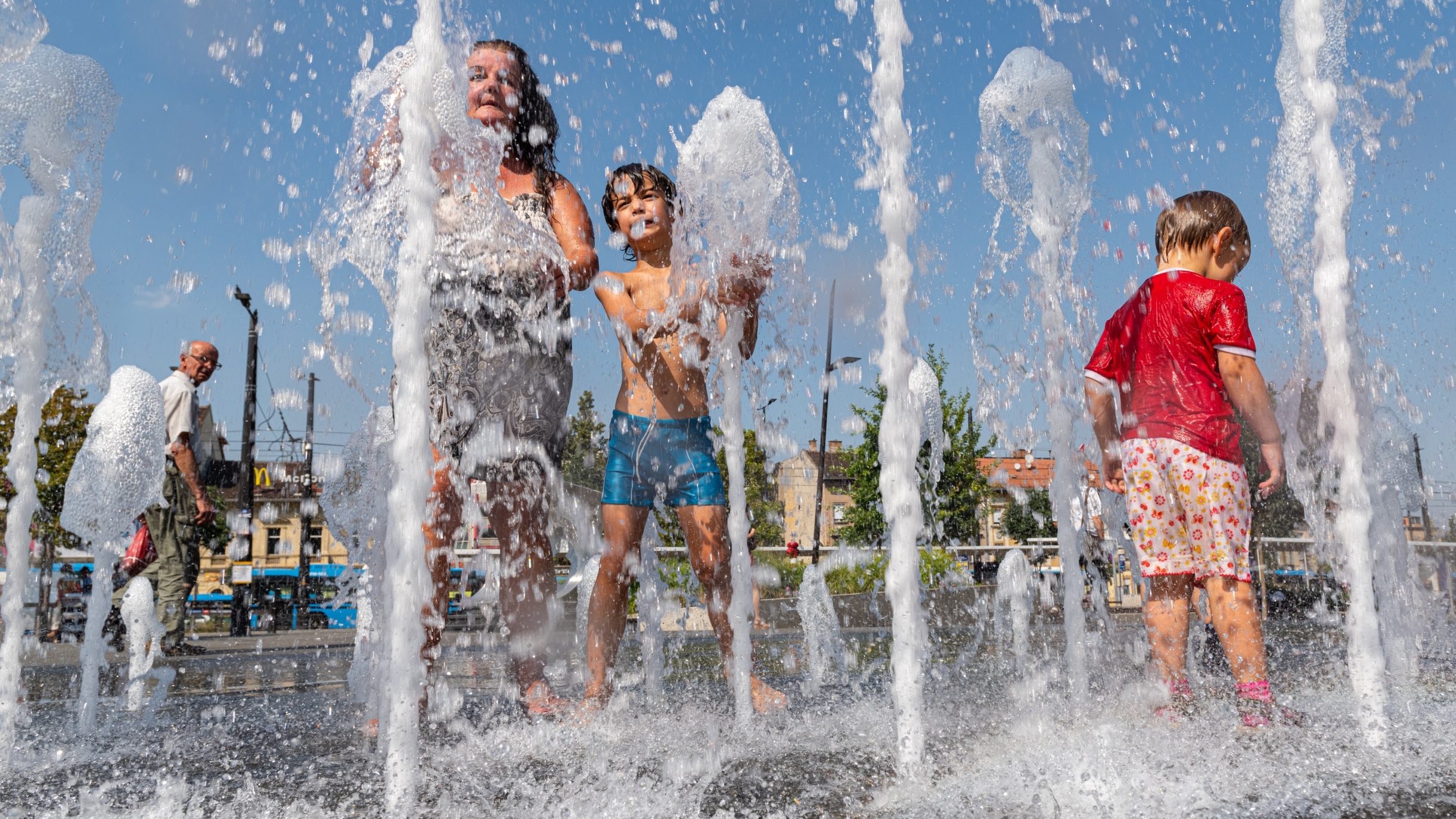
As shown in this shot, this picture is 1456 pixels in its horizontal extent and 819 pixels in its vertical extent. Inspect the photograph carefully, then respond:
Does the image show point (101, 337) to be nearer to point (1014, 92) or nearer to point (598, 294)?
point (598, 294)

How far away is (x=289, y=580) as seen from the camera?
17.5 metres

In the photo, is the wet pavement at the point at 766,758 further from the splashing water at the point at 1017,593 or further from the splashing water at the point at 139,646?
the splashing water at the point at 1017,593

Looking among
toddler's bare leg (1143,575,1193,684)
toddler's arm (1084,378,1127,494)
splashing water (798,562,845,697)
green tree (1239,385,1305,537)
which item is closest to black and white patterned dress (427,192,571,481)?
splashing water (798,562,845,697)

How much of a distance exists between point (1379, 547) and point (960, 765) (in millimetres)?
4344

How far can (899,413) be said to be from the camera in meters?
2.22

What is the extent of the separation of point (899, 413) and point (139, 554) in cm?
481

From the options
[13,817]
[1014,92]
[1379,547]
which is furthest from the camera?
[1379,547]

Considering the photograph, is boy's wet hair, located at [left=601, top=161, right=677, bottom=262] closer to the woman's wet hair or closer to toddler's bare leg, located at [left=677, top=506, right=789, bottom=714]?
the woman's wet hair

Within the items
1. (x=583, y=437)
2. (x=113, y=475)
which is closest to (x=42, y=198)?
(x=113, y=475)

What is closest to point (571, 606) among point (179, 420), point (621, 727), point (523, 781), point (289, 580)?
point (179, 420)

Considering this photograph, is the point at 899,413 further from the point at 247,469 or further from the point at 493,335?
the point at 247,469

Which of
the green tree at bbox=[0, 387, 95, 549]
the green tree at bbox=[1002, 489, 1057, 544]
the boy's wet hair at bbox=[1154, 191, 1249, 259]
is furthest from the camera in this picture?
the green tree at bbox=[1002, 489, 1057, 544]

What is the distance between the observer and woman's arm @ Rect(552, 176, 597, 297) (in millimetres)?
2717

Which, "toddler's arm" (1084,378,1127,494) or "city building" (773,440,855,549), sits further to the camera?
"city building" (773,440,855,549)
